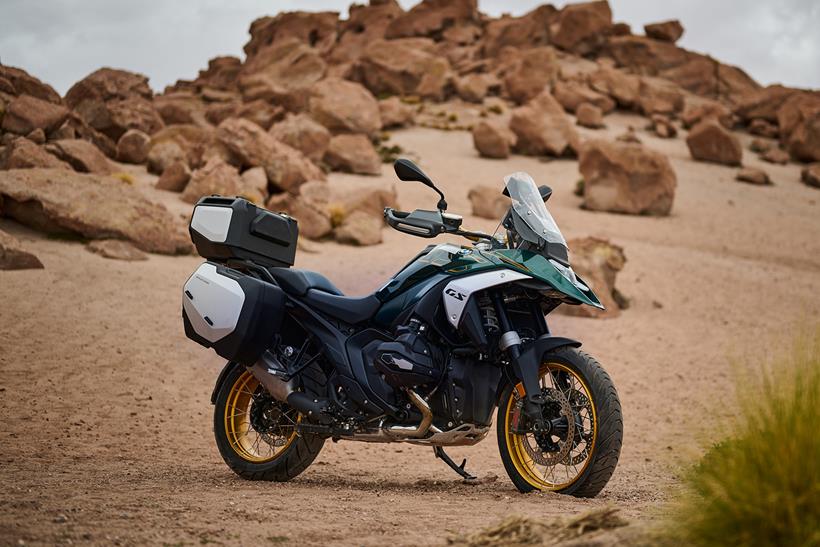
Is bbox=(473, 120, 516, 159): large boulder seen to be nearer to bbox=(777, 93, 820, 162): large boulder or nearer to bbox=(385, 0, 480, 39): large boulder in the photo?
bbox=(777, 93, 820, 162): large boulder

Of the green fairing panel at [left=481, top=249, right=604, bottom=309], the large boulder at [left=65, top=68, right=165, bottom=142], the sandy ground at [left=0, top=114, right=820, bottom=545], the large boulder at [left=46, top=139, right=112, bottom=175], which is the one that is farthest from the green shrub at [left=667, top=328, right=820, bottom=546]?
the large boulder at [left=65, top=68, right=165, bottom=142]

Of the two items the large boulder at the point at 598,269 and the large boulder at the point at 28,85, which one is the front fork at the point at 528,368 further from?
the large boulder at the point at 28,85

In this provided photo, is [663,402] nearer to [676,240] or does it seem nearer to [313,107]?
[676,240]

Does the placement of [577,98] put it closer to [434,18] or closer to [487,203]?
[487,203]

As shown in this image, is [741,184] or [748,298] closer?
[748,298]

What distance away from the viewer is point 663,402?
11992 mm

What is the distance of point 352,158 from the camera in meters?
28.0

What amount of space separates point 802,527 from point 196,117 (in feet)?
154

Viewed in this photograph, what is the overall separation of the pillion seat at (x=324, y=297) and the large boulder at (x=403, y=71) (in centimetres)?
4363

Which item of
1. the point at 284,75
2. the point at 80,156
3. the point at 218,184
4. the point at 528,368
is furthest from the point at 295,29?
the point at 528,368

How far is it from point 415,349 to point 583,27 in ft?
190

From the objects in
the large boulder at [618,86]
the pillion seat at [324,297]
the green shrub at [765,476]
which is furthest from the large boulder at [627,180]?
the green shrub at [765,476]

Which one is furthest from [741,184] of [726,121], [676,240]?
[726,121]

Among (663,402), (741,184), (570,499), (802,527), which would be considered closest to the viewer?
(802,527)
